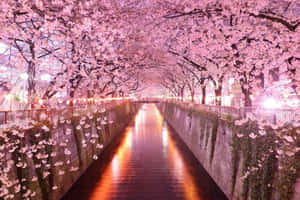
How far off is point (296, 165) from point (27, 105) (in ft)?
37.0

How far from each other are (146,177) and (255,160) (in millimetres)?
7866

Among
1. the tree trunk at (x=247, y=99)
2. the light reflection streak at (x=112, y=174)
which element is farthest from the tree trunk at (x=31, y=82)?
the tree trunk at (x=247, y=99)

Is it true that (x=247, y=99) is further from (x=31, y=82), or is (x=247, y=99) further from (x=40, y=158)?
(x=31, y=82)

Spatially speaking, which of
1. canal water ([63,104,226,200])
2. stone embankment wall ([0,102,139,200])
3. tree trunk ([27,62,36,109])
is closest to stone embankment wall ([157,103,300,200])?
canal water ([63,104,226,200])

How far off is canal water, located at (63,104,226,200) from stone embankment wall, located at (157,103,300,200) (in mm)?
1425

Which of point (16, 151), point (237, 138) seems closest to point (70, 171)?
point (16, 151)

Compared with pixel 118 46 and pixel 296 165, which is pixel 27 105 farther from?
pixel 118 46

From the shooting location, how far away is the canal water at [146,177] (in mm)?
11922

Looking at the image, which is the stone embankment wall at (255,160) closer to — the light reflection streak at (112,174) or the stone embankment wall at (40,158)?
the light reflection streak at (112,174)

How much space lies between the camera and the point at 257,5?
35.0 ft

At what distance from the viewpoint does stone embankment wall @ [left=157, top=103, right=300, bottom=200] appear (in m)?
5.86

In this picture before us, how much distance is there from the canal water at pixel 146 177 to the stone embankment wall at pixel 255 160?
1425mm

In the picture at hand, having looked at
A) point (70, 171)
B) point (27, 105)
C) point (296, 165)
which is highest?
point (27, 105)

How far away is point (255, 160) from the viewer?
7730mm
